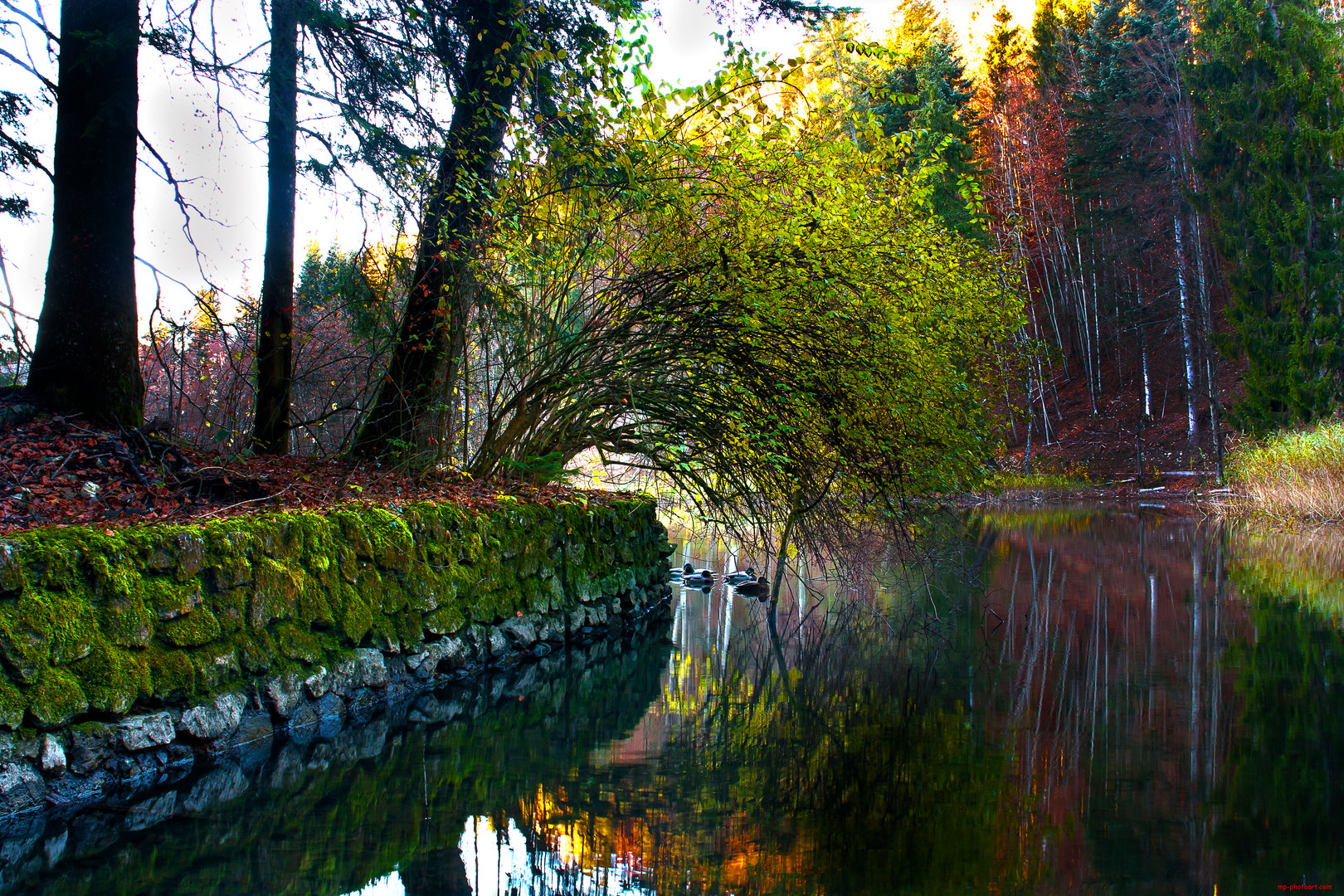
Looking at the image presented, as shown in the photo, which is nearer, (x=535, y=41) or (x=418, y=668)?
(x=418, y=668)

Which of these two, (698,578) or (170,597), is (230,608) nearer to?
(170,597)

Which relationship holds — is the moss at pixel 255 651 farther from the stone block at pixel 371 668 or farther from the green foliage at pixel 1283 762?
the green foliage at pixel 1283 762

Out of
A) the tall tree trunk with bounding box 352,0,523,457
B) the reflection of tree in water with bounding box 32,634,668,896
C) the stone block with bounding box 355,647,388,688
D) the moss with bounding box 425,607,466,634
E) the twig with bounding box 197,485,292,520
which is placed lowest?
the reflection of tree in water with bounding box 32,634,668,896

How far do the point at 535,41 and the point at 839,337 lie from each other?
12.1 feet

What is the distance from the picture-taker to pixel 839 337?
725cm

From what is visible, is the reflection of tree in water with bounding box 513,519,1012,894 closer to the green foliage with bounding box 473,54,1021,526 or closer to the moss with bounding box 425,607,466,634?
the moss with bounding box 425,607,466,634

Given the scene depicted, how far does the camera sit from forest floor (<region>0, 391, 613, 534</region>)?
477 cm

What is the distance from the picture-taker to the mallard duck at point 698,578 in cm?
1225

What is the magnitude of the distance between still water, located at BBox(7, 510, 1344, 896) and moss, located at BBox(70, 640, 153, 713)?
0.47 metres

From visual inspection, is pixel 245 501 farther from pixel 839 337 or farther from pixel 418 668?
pixel 839 337

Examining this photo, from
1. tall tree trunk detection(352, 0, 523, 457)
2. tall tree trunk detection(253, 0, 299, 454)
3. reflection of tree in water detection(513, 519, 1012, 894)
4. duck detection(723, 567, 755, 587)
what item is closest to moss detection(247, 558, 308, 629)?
reflection of tree in water detection(513, 519, 1012, 894)

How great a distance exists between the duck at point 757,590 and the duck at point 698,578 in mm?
875

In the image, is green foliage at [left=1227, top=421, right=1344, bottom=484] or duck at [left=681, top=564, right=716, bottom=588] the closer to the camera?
duck at [left=681, top=564, right=716, bottom=588]

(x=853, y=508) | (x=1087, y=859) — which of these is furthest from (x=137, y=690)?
(x=853, y=508)
